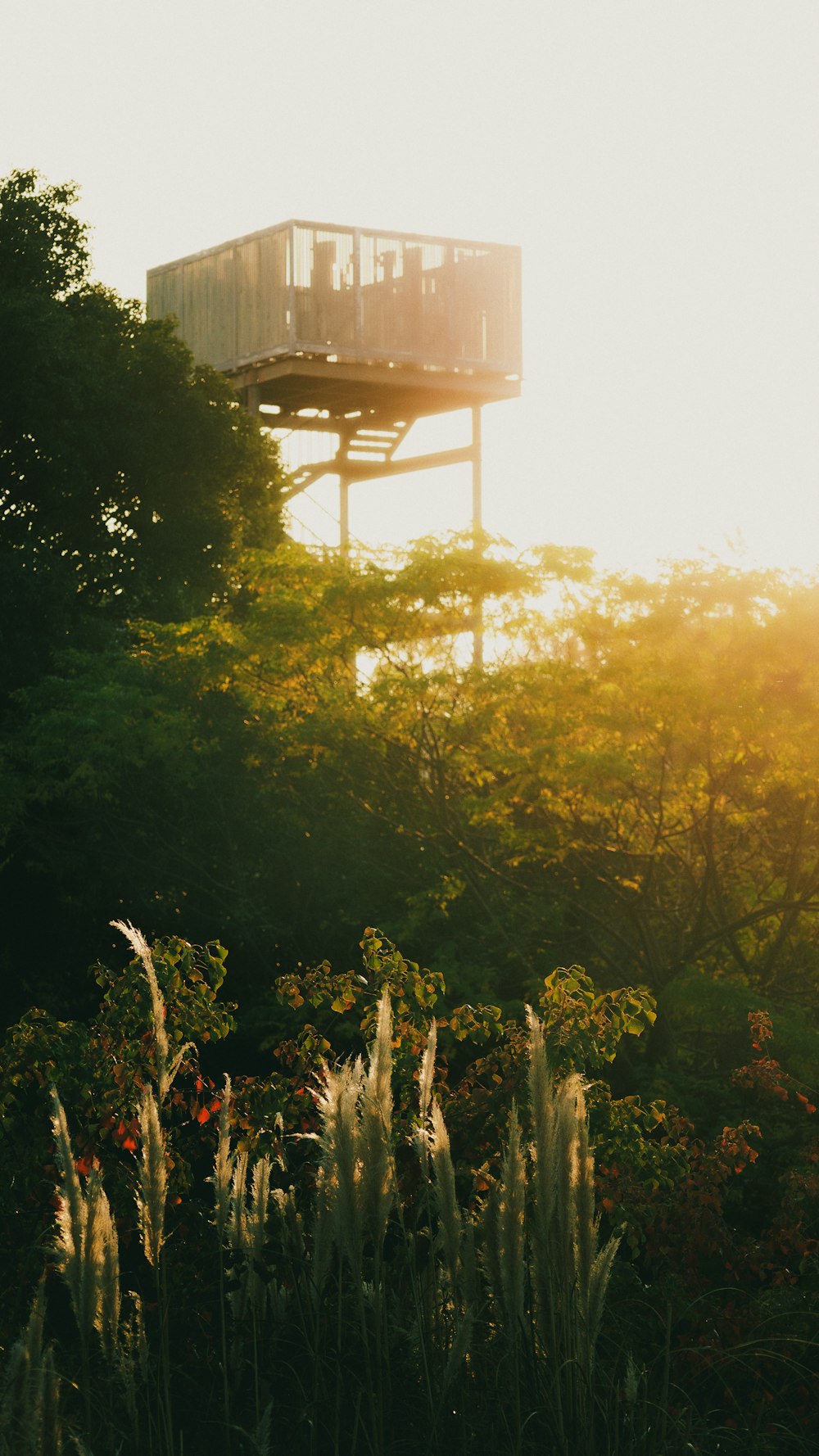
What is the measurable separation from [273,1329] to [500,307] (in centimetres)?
2364

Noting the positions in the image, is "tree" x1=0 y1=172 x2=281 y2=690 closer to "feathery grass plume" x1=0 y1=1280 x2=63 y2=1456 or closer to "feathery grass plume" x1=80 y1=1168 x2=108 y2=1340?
"feathery grass plume" x1=80 y1=1168 x2=108 y2=1340

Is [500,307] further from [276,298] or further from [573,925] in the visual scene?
[573,925]

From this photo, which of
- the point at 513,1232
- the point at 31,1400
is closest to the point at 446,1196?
the point at 513,1232

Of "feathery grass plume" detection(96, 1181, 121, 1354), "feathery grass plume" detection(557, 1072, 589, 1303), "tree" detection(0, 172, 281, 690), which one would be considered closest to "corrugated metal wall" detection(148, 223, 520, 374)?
"tree" detection(0, 172, 281, 690)

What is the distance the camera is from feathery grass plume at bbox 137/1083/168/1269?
9.95 feet

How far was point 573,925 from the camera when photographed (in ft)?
43.1

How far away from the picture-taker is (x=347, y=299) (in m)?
24.3

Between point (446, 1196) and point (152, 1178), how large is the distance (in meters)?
0.58

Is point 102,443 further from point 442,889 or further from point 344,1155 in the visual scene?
point 344,1155

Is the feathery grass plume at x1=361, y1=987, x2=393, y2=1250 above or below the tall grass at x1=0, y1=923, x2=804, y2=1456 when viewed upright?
above

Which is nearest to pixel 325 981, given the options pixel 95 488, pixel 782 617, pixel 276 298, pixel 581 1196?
pixel 581 1196

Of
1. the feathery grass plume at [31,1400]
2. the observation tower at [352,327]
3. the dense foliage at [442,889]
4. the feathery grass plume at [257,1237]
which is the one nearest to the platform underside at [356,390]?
the observation tower at [352,327]

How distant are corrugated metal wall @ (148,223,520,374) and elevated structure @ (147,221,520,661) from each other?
20 mm

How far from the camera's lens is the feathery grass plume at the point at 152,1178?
9.95 feet
